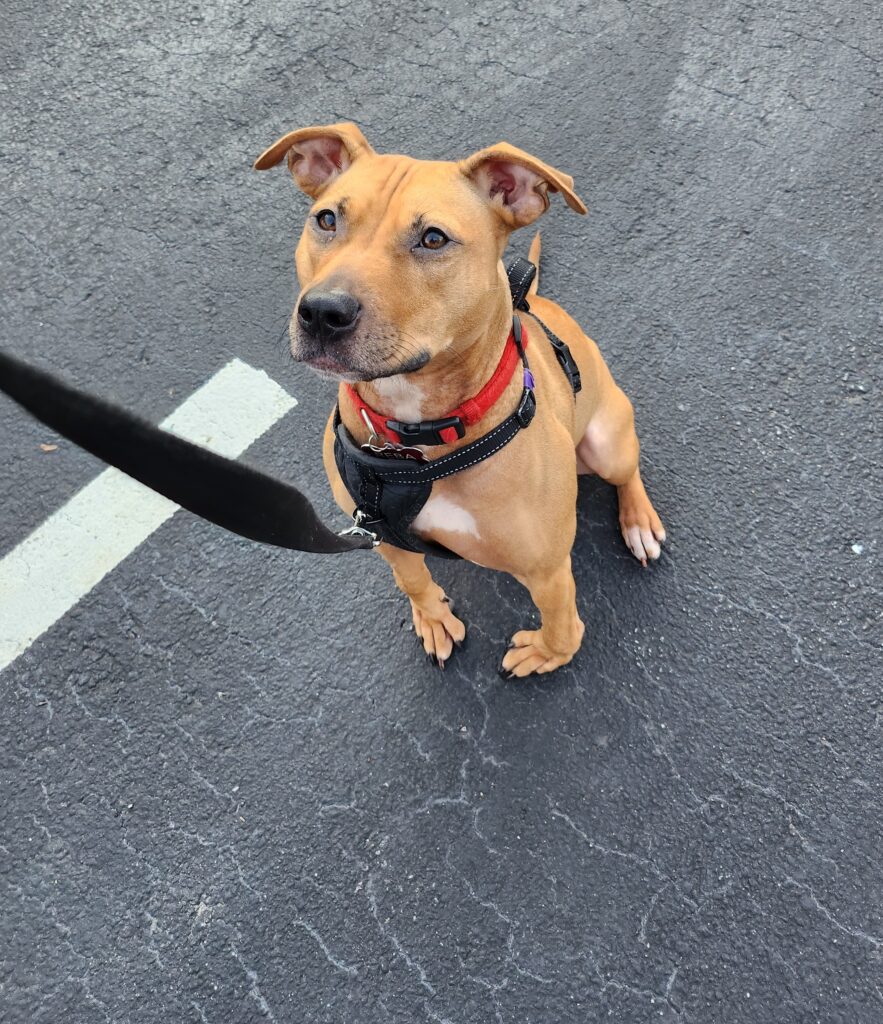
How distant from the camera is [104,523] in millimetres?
3871

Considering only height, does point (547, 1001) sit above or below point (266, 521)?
below

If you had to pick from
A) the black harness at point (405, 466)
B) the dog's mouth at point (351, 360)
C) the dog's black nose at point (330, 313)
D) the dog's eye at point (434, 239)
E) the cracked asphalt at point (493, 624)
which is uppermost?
the dog's eye at point (434, 239)

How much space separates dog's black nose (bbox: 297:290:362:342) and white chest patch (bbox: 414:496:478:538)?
73cm

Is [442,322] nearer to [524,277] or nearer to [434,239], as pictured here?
Result: [434,239]

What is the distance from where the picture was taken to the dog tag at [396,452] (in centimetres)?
255

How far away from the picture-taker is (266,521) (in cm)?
210

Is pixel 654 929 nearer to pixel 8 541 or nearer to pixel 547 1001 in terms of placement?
pixel 547 1001

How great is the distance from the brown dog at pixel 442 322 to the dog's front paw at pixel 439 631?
0.34 meters

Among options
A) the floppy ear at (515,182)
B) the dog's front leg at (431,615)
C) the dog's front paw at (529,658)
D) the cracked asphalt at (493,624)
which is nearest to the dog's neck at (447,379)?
the floppy ear at (515,182)

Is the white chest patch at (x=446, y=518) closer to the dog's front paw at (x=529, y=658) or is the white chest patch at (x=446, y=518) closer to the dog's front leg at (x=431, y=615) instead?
the dog's front leg at (x=431, y=615)

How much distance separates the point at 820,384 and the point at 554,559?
1.99m

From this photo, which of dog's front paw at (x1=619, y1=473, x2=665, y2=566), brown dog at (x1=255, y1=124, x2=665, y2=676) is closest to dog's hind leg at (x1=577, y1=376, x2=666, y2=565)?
dog's front paw at (x1=619, y1=473, x2=665, y2=566)

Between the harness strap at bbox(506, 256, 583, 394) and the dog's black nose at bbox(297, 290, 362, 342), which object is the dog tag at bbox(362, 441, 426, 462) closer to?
the dog's black nose at bbox(297, 290, 362, 342)

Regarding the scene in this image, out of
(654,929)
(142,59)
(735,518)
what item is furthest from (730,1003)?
(142,59)
